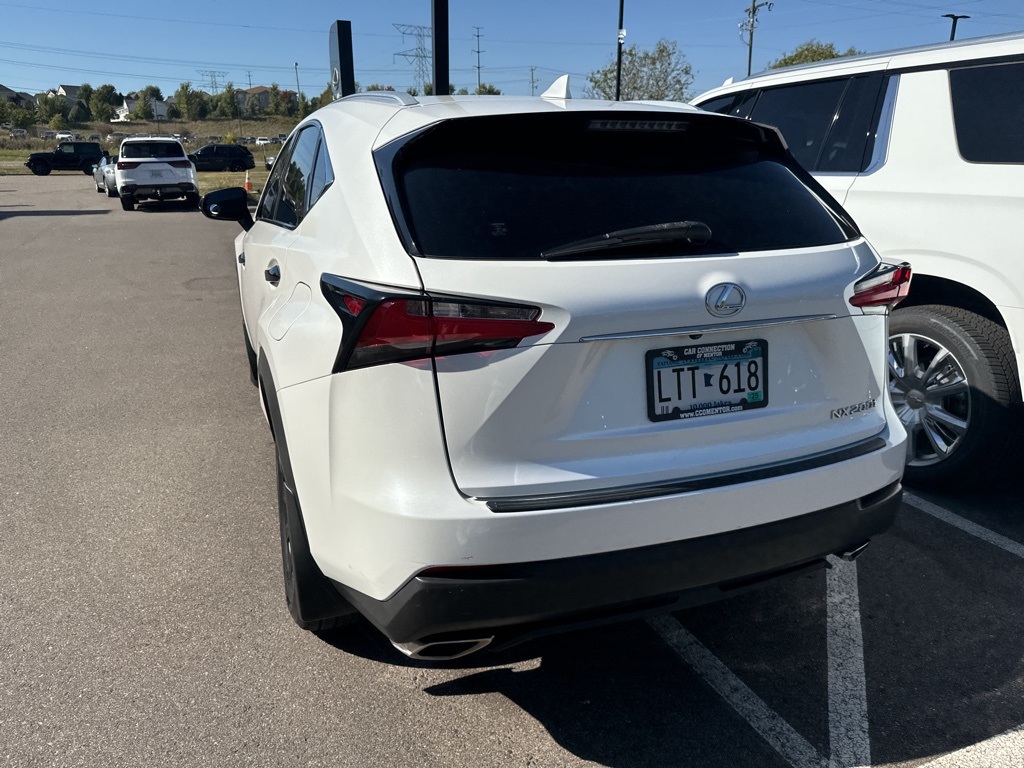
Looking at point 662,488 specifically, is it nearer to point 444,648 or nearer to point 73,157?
point 444,648

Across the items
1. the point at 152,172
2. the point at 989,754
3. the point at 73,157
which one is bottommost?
the point at 989,754

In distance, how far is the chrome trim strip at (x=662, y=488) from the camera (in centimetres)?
205

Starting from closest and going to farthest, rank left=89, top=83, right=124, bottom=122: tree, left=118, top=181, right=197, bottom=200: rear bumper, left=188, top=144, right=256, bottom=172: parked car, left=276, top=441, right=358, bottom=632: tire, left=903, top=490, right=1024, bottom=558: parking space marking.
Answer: left=276, top=441, right=358, bottom=632: tire → left=903, top=490, right=1024, bottom=558: parking space marking → left=118, top=181, right=197, bottom=200: rear bumper → left=188, top=144, right=256, bottom=172: parked car → left=89, top=83, right=124, bottom=122: tree

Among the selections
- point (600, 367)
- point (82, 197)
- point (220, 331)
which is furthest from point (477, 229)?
point (82, 197)

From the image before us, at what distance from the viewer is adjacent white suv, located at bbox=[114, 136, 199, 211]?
21.5 metres

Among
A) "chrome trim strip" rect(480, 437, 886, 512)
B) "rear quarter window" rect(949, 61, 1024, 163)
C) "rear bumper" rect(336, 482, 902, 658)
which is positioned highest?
"rear quarter window" rect(949, 61, 1024, 163)

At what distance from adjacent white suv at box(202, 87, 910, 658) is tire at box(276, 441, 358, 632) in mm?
12

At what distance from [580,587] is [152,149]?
941 inches

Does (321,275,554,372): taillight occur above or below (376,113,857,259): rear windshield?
below

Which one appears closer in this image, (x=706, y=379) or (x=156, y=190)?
(x=706, y=379)

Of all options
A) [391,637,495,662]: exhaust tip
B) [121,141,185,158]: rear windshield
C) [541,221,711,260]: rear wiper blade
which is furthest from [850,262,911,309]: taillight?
[121,141,185,158]: rear windshield

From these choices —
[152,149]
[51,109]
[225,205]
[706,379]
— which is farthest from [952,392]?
[51,109]

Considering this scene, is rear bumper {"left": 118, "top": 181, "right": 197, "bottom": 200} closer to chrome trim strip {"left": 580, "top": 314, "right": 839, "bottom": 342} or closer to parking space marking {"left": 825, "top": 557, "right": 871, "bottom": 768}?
parking space marking {"left": 825, "top": 557, "right": 871, "bottom": 768}

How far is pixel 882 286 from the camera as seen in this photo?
2541mm
